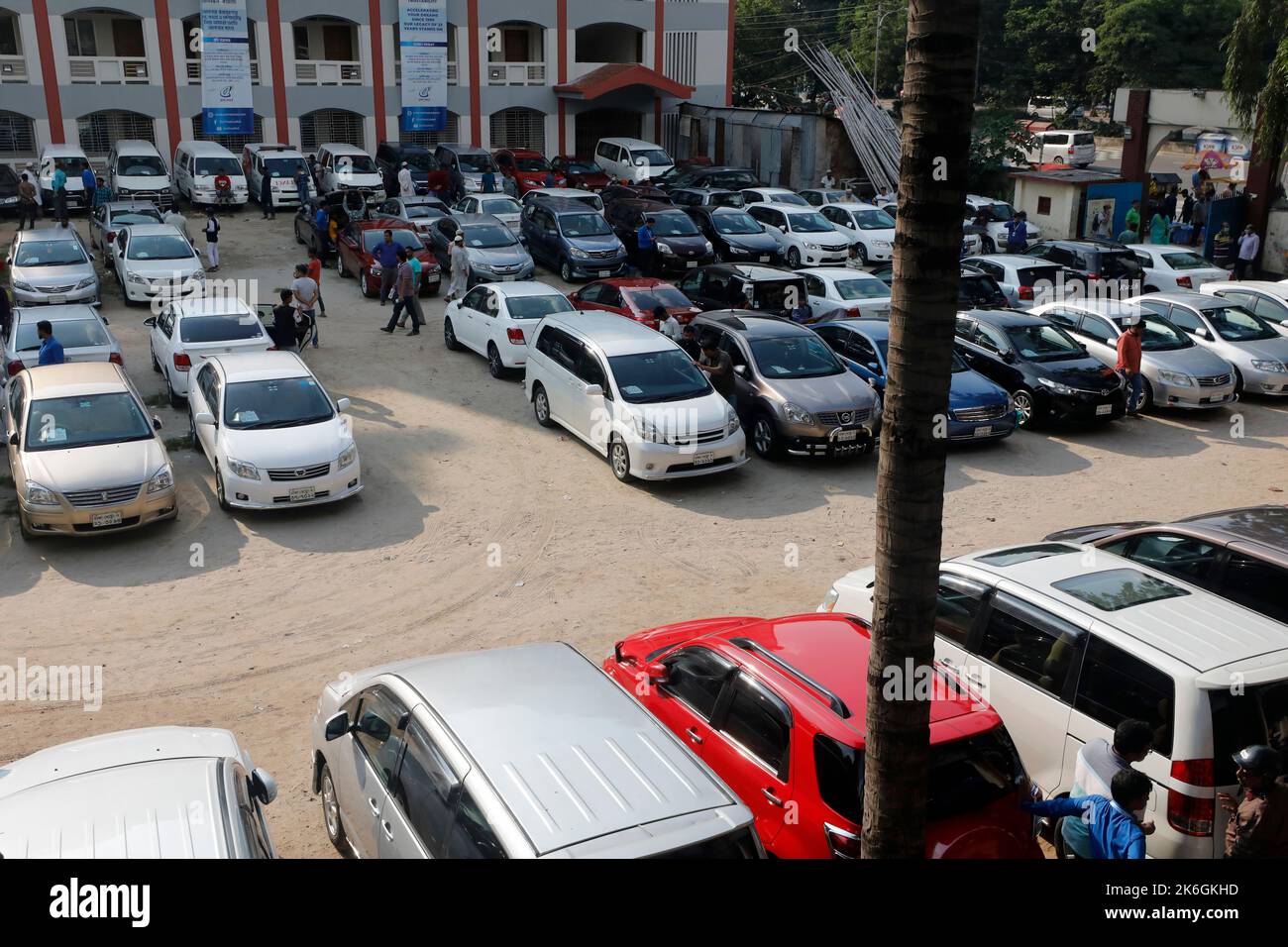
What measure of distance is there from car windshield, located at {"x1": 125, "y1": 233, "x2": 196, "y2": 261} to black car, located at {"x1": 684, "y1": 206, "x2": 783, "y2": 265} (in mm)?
11443

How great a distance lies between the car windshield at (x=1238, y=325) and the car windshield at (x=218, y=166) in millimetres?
26056

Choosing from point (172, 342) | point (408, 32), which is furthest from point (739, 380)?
point (408, 32)

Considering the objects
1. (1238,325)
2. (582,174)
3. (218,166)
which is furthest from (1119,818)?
(582,174)

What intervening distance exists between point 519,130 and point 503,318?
28229 millimetres

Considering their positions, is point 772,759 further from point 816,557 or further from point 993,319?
point 993,319

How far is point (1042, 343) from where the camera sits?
18.2 meters

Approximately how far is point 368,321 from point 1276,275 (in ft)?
76.9

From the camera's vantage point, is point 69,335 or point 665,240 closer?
point 69,335

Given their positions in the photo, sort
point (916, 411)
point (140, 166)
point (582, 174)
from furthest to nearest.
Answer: point (582, 174), point (140, 166), point (916, 411)

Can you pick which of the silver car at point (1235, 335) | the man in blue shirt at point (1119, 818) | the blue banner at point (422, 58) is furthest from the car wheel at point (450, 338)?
the blue banner at point (422, 58)

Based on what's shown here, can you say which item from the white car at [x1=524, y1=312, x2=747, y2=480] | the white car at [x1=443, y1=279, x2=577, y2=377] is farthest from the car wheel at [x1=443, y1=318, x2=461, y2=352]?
the white car at [x1=524, y1=312, x2=747, y2=480]

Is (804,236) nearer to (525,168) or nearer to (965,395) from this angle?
(965,395)

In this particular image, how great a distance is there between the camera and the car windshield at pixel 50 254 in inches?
850

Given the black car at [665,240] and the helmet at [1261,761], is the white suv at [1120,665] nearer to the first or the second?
the helmet at [1261,761]
